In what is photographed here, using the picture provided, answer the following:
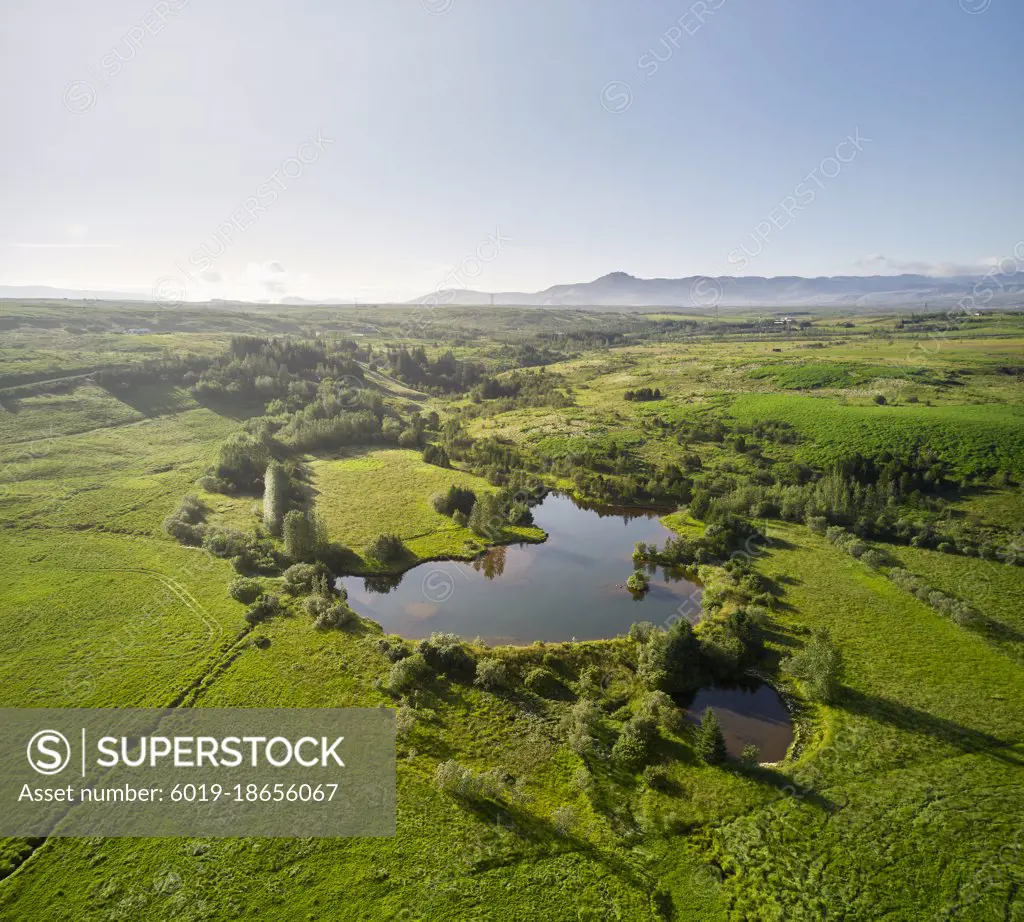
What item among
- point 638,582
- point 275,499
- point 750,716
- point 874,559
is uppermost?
point 275,499

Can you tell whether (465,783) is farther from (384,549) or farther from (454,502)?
(454,502)

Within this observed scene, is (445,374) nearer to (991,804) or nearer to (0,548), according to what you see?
(0,548)

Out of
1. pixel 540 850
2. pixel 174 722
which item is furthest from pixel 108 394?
pixel 540 850

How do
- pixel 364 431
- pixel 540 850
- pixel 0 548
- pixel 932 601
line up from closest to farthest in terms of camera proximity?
1. pixel 540 850
2. pixel 932 601
3. pixel 0 548
4. pixel 364 431

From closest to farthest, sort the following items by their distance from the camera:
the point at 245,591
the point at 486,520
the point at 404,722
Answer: the point at 404,722 → the point at 245,591 → the point at 486,520

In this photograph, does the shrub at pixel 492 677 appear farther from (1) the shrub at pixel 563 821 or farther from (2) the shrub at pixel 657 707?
(1) the shrub at pixel 563 821

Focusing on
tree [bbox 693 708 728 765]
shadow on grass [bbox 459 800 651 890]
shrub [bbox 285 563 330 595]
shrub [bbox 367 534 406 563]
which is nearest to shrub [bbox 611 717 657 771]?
tree [bbox 693 708 728 765]

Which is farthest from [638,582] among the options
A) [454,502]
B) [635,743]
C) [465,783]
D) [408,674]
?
[465,783]
